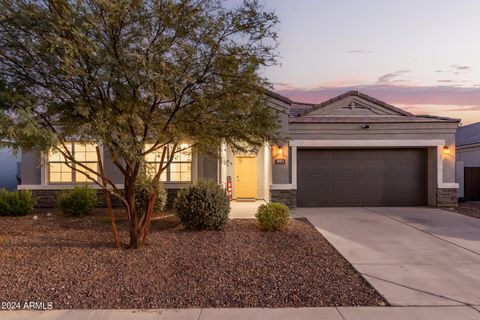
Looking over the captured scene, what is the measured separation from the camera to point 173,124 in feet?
23.4

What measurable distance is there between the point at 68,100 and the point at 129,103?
1.20 metres

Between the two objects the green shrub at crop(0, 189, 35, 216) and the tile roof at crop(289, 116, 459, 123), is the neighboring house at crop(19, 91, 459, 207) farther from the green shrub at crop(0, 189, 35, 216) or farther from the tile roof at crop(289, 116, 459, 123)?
the green shrub at crop(0, 189, 35, 216)

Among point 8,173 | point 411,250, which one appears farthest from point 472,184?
point 8,173

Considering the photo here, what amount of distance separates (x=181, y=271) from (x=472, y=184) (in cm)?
1640

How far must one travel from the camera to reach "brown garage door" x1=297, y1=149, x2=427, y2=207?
48.0 feet

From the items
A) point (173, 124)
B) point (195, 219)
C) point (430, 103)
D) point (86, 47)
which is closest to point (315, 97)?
point (430, 103)

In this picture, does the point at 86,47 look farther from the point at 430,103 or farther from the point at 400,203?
the point at 430,103

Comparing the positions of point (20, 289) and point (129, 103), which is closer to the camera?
point (20, 289)

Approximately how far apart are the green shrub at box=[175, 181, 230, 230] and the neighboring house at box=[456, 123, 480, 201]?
13.0 metres

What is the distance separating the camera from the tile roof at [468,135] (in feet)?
71.2

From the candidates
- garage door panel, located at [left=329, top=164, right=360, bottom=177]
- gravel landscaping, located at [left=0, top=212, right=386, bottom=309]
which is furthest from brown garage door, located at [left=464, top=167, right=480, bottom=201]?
gravel landscaping, located at [left=0, top=212, right=386, bottom=309]

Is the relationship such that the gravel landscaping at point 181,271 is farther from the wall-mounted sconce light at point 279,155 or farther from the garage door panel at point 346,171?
the garage door panel at point 346,171

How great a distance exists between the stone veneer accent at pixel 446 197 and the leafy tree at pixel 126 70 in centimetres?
1047

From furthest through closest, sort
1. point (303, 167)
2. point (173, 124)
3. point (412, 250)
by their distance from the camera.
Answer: point (303, 167) < point (412, 250) < point (173, 124)
